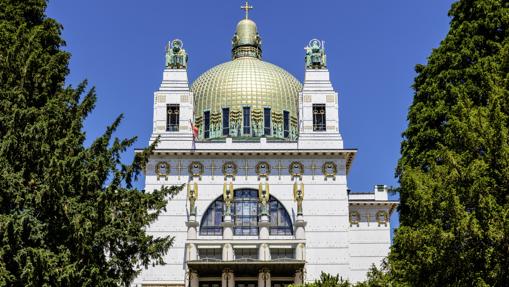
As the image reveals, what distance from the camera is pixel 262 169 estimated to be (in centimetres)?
4888

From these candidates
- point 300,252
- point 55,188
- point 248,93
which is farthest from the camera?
point 248,93

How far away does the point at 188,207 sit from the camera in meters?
47.9

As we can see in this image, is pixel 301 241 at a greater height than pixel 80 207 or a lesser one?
greater

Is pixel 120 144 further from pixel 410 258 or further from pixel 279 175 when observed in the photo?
pixel 279 175

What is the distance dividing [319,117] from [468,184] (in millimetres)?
32023

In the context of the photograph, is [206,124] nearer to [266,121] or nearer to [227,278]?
[266,121]

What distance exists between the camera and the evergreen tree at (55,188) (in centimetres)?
1972

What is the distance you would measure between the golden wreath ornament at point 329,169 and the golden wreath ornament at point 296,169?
140 cm

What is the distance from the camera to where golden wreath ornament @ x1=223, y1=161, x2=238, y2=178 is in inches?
1918

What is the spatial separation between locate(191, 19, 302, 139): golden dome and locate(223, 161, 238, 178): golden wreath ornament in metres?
5.33

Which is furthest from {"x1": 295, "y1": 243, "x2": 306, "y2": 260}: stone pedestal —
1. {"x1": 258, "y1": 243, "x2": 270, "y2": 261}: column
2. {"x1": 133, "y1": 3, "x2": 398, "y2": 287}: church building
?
{"x1": 258, "y1": 243, "x2": 270, "y2": 261}: column

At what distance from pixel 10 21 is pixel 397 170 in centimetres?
1305

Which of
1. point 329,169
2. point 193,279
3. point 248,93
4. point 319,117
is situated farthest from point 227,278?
point 248,93

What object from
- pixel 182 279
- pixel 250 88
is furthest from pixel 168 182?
pixel 250 88
